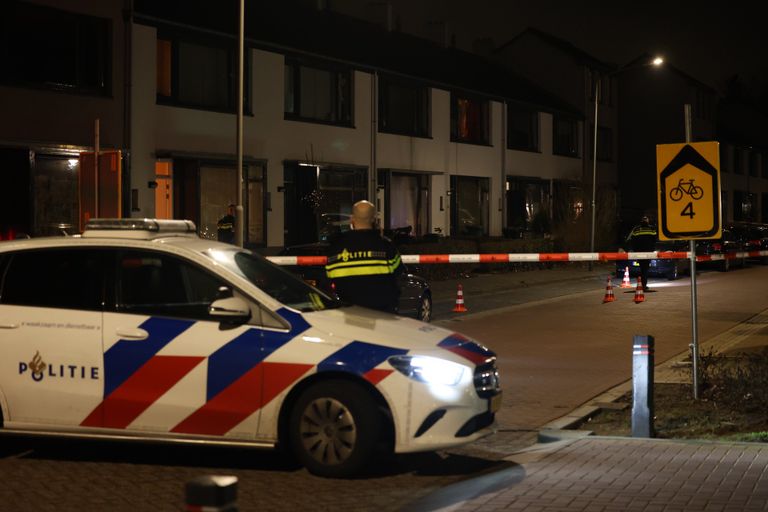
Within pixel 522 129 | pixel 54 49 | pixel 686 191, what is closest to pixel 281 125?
pixel 54 49

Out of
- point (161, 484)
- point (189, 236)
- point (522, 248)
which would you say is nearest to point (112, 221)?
point (189, 236)

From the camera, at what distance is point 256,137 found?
31.5 metres

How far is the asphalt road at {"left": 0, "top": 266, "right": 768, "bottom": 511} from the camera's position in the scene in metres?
A: 7.12

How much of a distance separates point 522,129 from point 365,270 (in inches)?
1562

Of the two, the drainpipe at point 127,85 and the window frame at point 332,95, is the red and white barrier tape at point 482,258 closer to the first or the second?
the drainpipe at point 127,85

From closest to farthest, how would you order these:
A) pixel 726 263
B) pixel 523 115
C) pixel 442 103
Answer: pixel 726 263
pixel 442 103
pixel 523 115

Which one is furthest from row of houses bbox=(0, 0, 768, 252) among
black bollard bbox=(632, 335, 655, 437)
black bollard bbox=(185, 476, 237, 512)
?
black bollard bbox=(185, 476, 237, 512)

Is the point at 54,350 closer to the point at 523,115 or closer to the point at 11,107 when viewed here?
the point at 11,107

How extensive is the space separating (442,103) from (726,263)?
11606 millimetres

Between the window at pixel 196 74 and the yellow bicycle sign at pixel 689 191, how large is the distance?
19785 mm

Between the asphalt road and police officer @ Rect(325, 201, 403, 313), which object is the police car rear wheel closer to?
the asphalt road

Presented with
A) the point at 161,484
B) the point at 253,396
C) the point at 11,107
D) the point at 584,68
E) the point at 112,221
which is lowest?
the point at 161,484

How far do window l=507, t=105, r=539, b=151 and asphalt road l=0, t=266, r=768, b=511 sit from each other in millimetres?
28922

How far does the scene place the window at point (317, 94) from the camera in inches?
1312
